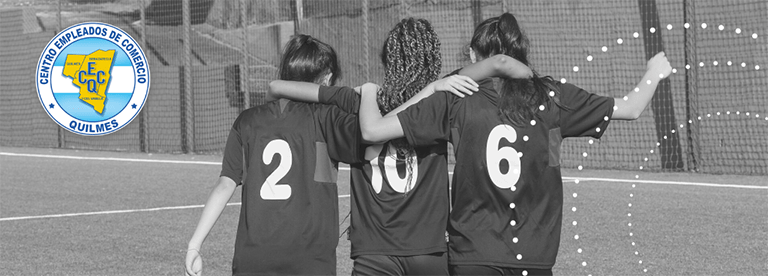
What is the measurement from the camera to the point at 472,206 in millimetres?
3652

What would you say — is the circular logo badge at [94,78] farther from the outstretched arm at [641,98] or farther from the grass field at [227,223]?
the outstretched arm at [641,98]

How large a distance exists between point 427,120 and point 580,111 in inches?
21.5

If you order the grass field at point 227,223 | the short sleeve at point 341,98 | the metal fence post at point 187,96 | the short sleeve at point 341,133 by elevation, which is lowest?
the grass field at point 227,223

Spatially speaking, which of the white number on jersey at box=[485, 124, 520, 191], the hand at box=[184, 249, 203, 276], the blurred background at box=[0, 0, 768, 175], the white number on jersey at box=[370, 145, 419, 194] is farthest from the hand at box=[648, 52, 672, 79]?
the blurred background at box=[0, 0, 768, 175]

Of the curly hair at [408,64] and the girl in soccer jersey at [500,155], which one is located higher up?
the curly hair at [408,64]

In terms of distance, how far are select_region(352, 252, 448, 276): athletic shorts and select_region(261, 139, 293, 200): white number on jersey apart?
38 centimetres

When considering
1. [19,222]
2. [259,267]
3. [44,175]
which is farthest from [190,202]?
[259,267]

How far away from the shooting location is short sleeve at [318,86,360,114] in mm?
3877

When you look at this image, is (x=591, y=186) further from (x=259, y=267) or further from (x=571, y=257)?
(x=259, y=267)

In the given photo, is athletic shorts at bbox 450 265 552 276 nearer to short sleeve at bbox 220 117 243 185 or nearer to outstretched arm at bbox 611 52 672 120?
outstretched arm at bbox 611 52 672 120

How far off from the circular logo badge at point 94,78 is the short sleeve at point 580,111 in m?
18.8

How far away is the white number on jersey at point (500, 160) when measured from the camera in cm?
363

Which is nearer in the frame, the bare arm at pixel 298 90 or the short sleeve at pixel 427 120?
the short sleeve at pixel 427 120

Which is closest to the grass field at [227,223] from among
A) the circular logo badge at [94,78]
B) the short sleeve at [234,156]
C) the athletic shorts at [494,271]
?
the short sleeve at [234,156]
